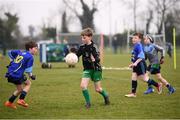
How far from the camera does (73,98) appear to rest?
1255cm

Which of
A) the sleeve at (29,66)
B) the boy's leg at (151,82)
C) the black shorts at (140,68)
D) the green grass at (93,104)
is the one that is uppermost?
the sleeve at (29,66)

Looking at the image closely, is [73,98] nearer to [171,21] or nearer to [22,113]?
[22,113]

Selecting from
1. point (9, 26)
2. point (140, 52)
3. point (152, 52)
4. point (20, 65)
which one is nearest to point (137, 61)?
point (140, 52)

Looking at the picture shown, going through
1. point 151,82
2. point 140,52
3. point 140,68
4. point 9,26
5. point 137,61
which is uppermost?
point 9,26

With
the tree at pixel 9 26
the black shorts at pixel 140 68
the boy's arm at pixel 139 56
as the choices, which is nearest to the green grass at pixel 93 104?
the black shorts at pixel 140 68

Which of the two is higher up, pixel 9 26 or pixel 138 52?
pixel 9 26

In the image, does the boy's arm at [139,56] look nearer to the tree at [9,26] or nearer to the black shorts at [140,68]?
the black shorts at [140,68]

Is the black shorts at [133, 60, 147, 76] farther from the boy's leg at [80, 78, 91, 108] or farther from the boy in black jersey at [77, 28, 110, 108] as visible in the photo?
the boy's leg at [80, 78, 91, 108]

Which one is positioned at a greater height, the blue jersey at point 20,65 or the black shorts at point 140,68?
the blue jersey at point 20,65

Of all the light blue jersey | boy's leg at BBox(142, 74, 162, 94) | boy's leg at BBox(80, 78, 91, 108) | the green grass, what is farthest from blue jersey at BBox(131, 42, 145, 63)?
boy's leg at BBox(80, 78, 91, 108)

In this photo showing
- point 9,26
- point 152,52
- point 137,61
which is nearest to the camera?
point 137,61

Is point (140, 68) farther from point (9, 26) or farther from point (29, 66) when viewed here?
point (9, 26)

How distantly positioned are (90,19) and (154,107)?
5835 centimetres

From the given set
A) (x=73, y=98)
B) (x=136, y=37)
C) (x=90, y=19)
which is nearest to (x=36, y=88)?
(x=73, y=98)
